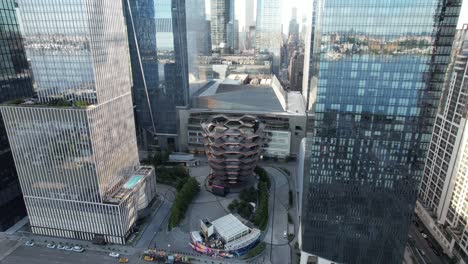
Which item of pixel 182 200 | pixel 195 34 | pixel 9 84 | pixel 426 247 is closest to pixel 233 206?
pixel 182 200

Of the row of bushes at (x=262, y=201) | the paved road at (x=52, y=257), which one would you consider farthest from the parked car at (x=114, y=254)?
the row of bushes at (x=262, y=201)

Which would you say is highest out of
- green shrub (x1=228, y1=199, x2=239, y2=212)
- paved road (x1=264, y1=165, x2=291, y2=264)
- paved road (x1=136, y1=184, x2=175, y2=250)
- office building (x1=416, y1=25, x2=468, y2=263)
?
office building (x1=416, y1=25, x2=468, y2=263)

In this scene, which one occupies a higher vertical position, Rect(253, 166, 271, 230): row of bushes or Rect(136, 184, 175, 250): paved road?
Rect(253, 166, 271, 230): row of bushes

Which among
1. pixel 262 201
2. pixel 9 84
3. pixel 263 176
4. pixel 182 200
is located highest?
pixel 9 84

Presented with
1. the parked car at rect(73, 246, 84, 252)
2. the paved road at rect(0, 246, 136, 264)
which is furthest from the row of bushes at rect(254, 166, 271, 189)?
the parked car at rect(73, 246, 84, 252)

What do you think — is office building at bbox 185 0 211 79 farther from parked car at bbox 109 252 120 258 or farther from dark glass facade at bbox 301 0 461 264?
parked car at bbox 109 252 120 258

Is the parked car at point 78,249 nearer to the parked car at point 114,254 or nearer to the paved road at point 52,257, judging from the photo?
the paved road at point 52,257

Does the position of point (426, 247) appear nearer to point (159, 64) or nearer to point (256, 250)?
point (256, 250)

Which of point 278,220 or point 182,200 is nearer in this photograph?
point 278,220
